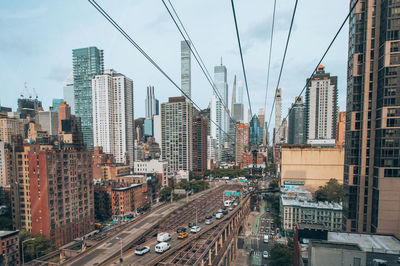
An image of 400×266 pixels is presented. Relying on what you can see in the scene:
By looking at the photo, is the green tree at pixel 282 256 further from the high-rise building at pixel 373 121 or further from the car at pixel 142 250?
the car at pixel 142 250

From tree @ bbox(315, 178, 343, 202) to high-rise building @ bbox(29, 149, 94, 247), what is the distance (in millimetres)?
59049

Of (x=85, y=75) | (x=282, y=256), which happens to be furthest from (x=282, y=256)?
(x=85, y=75)

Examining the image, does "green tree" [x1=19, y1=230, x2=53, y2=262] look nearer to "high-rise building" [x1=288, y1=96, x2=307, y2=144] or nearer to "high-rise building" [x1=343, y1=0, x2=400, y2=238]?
"high-rise building" [x1=343, y1=0, x2=400, y2=238]

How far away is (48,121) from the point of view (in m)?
148

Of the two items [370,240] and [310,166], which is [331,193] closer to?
[310,166]

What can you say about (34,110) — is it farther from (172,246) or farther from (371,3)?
(371,3)

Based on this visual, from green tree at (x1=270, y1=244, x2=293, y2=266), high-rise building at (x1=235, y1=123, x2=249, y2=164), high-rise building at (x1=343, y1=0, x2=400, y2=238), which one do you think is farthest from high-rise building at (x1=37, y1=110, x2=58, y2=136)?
high-rise building at (x1=343, y1=0, x2=400, y2=238)

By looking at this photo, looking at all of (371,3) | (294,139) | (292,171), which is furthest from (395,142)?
(294,139)

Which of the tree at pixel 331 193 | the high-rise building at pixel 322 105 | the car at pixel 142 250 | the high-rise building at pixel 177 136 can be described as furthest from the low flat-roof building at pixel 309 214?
the high-rise building at pixel 322 105

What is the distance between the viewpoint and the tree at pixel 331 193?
55.4 metres

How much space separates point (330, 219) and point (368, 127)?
22.0 m

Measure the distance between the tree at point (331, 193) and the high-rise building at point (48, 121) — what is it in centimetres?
16516

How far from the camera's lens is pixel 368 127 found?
1144 inches

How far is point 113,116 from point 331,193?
344 ft
